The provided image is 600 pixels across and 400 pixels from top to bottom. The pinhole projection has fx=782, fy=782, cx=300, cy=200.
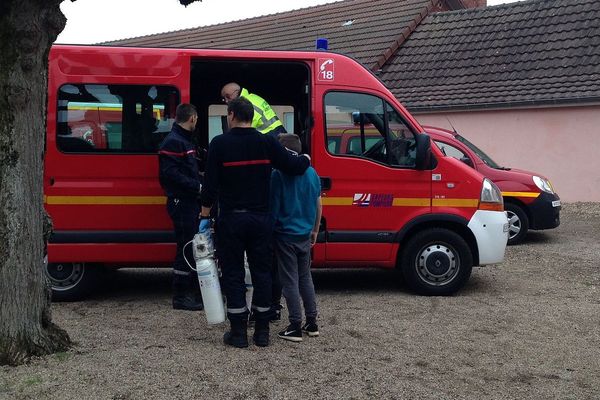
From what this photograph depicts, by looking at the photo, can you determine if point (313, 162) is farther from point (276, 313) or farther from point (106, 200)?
point (106, 200)

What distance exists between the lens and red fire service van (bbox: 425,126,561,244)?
506 inches

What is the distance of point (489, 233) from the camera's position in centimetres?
864

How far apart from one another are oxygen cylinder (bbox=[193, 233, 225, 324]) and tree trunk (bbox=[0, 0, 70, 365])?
1320 mm

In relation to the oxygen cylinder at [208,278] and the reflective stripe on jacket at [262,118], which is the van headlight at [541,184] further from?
the oxygen cylinder at [208,278]

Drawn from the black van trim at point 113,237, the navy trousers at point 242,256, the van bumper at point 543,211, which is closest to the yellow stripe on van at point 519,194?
the van bumper at point 543,211

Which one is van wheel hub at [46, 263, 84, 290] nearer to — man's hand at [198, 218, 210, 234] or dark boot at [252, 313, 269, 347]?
man's hand at [198, 218, 210, 234]

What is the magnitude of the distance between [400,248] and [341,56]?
221 centimetres

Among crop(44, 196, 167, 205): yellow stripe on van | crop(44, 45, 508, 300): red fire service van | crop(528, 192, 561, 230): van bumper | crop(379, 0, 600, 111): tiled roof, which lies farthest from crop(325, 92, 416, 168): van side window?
crop(379, 0, 600, 111): tiled roof

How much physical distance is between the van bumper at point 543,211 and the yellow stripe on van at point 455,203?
4.70 m

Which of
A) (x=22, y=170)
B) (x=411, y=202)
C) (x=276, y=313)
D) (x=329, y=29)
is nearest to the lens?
(x=22, y=170)

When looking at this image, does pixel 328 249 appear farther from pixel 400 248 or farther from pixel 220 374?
pixel 220 374

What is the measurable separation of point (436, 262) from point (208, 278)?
10.0 feet

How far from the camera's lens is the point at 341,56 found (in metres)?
8.55

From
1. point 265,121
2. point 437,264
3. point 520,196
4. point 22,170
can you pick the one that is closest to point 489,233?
point 437,264
